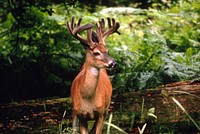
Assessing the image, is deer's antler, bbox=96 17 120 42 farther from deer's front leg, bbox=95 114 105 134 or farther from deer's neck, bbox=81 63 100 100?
deer's front leg, bbox=95 114 105 134

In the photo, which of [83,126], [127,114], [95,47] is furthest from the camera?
[127,114]

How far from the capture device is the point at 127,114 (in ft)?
15.3

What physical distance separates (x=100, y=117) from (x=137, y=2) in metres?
15.2

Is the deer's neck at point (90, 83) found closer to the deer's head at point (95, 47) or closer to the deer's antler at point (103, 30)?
the deer's head at point (95, 47)

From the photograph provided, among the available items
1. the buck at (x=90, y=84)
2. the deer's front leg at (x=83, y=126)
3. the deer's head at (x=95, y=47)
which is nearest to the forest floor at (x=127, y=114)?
the deer's front leg at (x=83, y=126)

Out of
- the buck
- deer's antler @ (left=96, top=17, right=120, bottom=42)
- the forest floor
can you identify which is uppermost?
deer's antler @ (left=96, top=17, right=120, bottom=42)

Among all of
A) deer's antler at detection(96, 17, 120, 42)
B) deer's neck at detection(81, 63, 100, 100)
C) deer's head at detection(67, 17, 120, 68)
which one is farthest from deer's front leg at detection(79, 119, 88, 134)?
deer's antler at detection(96, 17, 120, 42)

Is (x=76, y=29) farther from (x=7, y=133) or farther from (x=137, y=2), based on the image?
(x=137, y=2)

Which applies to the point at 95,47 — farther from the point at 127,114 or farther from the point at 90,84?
the point at 127,114

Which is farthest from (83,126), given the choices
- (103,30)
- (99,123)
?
(103,30)

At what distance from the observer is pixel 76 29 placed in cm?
353

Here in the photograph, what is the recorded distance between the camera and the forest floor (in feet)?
13.7

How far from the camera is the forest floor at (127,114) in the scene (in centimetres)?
416

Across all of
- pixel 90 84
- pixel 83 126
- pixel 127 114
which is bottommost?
pixel 127 114
